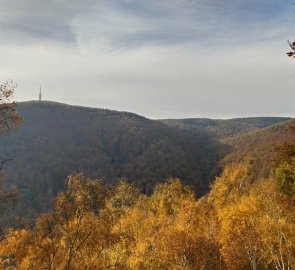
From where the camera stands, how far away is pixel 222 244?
1885 inches

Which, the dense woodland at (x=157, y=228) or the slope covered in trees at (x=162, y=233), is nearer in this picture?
the dense woodland at (x=157, y=228)

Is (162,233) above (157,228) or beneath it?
above

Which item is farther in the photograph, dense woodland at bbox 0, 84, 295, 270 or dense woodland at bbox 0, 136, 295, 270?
dense woodland at bbox 0, 136, 295, 270

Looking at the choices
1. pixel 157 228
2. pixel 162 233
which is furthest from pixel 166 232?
pixel 157 228

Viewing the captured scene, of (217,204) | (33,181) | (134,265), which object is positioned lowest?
(33,181)

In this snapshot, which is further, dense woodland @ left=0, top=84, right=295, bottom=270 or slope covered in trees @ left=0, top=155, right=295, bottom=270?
slope covered in trees @ left=0, top=155, right=295, bottom=270

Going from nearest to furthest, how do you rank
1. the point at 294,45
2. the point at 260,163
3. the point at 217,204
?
the point at 294,45, the point at 217,204, the point at 260,163

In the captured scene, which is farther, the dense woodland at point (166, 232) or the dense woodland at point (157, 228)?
the dense woodland at point (166, 232)

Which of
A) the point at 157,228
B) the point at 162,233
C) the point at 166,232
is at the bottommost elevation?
the point at 157,228

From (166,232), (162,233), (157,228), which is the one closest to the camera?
(166,232)

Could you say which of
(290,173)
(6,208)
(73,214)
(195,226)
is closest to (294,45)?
(6,208)

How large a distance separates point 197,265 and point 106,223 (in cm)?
2285

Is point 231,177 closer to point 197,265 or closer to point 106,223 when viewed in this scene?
point 197,265

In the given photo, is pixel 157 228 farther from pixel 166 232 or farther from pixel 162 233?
pixel 166 232
